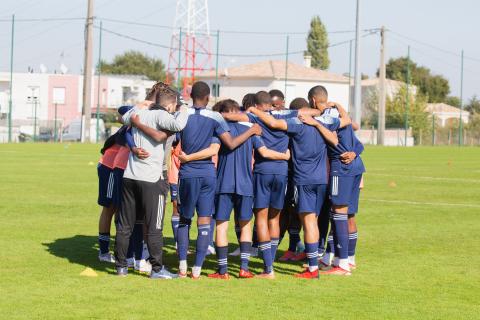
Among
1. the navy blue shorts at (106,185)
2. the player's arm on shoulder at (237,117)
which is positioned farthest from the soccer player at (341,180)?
the navy blue shorts at (106,185)

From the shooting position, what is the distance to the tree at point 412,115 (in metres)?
69.2

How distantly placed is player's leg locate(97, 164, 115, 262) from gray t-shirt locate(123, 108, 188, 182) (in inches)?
35.5

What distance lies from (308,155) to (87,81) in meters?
41.2

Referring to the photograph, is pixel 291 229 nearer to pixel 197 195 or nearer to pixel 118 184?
pixel 197 195

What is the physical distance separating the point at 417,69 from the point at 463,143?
4180 cm

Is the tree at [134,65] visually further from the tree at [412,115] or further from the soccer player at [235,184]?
the soccer player at [235,184]

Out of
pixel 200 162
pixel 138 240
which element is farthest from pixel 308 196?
pixel 138 240

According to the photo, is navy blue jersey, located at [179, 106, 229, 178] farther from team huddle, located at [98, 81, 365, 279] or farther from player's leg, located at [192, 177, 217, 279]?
player's leg, located at [192, 177, 217, 279]

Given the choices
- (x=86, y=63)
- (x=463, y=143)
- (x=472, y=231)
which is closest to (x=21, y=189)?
(x=472, y=231)

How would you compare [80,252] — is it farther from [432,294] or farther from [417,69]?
[417,69]

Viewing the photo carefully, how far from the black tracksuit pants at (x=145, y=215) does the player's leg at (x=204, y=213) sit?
39 cm

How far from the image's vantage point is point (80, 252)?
36.2 ft

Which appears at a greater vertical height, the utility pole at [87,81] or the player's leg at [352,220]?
the utility pole at [87,81]

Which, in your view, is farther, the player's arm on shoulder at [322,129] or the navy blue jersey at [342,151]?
the navy blue jersey at [342,151]
